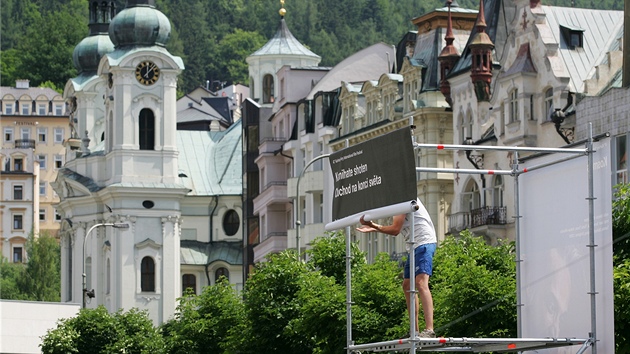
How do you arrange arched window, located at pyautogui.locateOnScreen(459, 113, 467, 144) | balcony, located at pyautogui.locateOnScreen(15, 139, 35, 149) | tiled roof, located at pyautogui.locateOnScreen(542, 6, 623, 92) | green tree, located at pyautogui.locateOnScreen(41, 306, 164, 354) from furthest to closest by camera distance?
balcony, located at pyautogui.locateOnScreen(15, 139, 35, 149), green tree, located at pyautogui.locateOnScreen(41, 306, 164, 354), arched window, located at pyautogui.locateOnScreen(459, 113, 467, 144), tiled roof, located at pyautogui.locateOnScreen(542, 6, 623, 92)

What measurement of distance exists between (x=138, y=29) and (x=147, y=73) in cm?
270

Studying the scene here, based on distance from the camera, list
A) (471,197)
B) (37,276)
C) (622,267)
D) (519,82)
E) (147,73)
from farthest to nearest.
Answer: (37,276) < (147,73) < (471,197) < (519,82) < (622,267)

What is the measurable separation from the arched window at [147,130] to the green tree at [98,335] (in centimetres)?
4084

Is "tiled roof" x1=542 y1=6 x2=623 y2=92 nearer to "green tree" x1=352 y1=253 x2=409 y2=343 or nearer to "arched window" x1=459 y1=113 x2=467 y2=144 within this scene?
"arched window" x1=459 y1=113 x2=467 y2=144

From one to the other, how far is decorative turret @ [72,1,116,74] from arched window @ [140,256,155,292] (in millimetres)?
15860

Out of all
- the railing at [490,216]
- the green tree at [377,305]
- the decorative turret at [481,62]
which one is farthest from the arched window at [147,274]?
the green tree at [377,305]

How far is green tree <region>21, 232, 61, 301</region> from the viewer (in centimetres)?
16325

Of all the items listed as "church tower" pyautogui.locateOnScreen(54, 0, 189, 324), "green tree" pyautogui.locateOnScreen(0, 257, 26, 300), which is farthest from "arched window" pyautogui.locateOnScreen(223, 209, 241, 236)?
"green tree" pyautogui.locateOnScreen(0, 257, 26, 300)

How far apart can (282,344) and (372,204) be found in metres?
25.8

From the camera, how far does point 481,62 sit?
66062mm

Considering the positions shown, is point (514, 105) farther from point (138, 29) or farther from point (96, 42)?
point (96, 42)

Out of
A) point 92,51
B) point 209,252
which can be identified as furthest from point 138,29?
point 209,252

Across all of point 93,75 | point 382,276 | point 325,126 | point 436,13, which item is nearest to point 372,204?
point 382,276

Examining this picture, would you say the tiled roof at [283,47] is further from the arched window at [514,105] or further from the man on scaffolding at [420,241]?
the man on scaffolding at [420,241]
